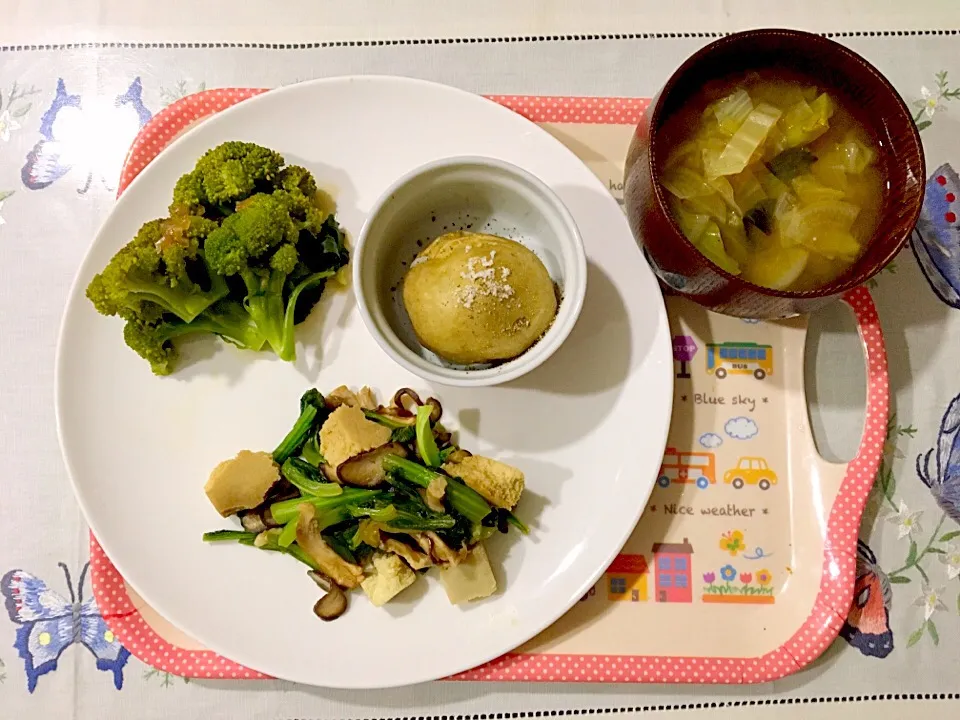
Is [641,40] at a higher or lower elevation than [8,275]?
higher

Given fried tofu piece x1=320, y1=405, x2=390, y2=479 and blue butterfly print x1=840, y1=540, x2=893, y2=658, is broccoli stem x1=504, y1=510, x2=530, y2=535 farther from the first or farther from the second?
blue butterfly print x1=840, y1=540, x2=893, y2=658

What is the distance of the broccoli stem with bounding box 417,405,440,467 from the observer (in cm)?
126

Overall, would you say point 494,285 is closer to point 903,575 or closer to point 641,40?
point 641,40

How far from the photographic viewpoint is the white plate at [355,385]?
1.27 m

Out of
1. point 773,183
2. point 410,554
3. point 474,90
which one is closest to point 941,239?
point 773,183

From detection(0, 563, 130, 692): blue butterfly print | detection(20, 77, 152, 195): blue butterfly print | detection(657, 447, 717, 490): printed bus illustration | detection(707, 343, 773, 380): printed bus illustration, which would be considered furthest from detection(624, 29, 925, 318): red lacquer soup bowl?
detection(0, 563, 130, 692): blue butterfly print

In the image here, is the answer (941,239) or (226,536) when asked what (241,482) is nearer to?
(226,536)

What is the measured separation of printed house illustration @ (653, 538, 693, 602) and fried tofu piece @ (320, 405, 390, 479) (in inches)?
21.7

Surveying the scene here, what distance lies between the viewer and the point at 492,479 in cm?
125

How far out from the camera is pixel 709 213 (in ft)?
4.02

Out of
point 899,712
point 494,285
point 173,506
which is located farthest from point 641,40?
point 899,712

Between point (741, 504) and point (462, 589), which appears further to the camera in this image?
point (741, 504)

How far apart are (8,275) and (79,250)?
5.7 inches

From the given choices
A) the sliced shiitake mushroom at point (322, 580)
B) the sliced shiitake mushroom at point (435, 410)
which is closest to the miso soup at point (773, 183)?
the sliced shiitake mushroom at point (435, 410)
